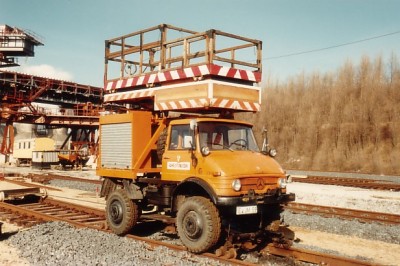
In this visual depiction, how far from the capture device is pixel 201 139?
7.69 m

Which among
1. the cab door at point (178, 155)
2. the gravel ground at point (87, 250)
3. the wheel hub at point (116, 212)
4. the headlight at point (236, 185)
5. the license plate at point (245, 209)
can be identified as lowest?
the gravel ground at point (87, 250)

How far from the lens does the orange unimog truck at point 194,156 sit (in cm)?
709

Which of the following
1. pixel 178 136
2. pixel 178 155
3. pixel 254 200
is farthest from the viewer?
pixel 178 136

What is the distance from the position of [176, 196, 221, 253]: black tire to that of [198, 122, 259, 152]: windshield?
3.99 ft

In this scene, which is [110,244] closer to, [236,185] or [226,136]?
[236,185]

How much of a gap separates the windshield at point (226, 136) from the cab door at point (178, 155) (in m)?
0.31

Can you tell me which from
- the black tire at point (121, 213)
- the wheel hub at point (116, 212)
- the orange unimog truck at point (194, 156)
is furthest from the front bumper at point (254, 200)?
the wheel hub at point (116, 212)

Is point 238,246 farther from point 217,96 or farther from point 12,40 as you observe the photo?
point 12,40

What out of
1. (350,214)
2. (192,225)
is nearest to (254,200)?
(192,225)

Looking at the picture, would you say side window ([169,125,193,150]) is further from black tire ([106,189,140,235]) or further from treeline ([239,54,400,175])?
treeline ([239,54,400,175])

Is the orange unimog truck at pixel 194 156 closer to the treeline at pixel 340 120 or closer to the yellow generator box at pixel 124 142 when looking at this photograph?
the yellow generator box at pixel 124 142

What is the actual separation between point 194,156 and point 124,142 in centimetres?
227

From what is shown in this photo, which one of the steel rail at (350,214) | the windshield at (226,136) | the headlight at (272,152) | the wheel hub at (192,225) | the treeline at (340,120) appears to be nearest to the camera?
the wheel hub at (192,225)

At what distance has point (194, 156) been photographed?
7559mm
